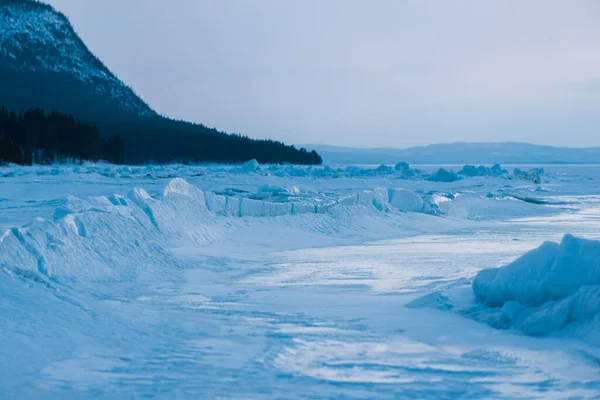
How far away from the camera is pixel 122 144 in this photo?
45875 mm

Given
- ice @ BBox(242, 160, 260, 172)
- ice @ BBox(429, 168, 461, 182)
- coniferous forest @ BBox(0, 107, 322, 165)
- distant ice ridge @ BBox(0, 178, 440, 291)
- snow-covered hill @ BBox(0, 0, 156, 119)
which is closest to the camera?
distant ice ridge @ BBox(0, 178, 440, 291)

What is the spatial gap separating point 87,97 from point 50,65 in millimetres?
9009

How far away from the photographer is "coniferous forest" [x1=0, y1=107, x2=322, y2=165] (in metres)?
38.7

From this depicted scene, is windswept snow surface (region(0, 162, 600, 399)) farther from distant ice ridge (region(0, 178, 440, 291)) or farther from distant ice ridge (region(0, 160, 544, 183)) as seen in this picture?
distant ice ridge (region(0, 160, 544, 183))

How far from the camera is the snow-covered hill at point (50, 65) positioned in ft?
244

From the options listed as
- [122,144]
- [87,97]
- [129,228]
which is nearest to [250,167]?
[122,144]

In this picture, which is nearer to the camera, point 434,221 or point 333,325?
point 333,325

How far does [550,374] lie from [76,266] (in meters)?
4.31

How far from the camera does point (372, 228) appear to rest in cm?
1170

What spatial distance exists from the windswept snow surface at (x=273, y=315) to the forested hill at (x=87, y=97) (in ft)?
147

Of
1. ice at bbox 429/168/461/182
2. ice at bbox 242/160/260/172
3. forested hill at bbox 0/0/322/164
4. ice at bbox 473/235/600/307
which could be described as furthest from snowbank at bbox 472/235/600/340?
forested hill at bbox 0/0/322/164

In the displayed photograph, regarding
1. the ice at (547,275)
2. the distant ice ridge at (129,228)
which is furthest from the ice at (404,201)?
the ice at (547,275)

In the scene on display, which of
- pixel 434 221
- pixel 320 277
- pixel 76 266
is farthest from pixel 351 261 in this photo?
pixel 434 221

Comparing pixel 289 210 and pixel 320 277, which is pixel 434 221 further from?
pixel 320 277
